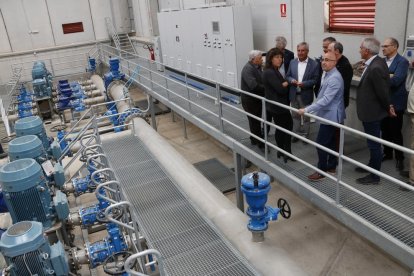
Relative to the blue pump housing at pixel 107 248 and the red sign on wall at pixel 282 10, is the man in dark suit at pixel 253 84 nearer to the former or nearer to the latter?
the red sign on wall at pixel 282 10

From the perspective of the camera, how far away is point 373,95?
4188 mm

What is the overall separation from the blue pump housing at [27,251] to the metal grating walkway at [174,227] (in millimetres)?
1034

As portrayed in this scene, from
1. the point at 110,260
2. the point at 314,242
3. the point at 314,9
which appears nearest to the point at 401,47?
the point at 314,9

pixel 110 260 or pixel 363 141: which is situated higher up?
pixel 363 141

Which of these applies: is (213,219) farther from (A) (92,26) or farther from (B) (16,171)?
(A) (92,26)

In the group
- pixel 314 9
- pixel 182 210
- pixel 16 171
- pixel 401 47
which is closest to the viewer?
pixel 16 171

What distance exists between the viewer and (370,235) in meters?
3.62

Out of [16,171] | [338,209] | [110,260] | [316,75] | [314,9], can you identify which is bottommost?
[110,260]

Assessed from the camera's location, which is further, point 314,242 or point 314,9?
point 314,9

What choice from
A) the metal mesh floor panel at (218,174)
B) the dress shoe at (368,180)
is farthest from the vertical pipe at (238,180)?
the dress shoe at (368,180)

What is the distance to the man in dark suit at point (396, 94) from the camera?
4473mm

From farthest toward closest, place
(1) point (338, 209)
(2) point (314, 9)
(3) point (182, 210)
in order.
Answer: (2) point (314, 9) → (3) point (182, 210) → (1) point (338, 209)

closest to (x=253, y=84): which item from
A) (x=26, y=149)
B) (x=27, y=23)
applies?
(x=26, y=149)

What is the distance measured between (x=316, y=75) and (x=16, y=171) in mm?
4279
